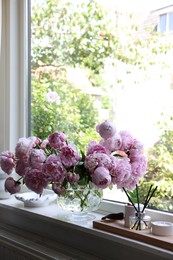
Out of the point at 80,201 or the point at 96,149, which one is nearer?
the point at 96,149

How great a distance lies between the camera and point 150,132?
4.94 ft

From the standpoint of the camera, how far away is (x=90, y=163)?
52.4 inches

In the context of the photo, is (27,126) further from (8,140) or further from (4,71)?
(4,71)

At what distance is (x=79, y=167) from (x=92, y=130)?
1.20 ft

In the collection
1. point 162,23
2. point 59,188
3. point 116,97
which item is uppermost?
point 162,23

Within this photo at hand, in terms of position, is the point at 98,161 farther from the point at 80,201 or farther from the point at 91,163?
the point at 80,201

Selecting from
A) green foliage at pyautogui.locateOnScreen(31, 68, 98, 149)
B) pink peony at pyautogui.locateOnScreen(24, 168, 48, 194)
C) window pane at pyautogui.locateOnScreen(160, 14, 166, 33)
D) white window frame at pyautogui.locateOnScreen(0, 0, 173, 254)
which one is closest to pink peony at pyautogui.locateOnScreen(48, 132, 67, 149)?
pink peony at pyautogui.locateOnScreen(24, 168, 48, 194)

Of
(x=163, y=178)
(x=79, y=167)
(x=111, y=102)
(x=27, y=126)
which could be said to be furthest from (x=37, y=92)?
(x=163, y=178)

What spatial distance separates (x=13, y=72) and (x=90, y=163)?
91 centimetres

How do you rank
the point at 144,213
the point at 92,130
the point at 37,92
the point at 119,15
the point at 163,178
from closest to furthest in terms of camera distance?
the point at 144,213 < the point at 163,178 < the point at 119,15 < the point at 92,130 < the point at 37,92

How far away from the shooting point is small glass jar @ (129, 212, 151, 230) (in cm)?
132

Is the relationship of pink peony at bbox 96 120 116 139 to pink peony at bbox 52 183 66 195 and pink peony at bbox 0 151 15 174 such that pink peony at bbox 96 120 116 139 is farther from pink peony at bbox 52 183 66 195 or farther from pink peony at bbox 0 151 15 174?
pink peony at bbox 0 151 15 174

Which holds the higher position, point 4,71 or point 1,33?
point 1,33

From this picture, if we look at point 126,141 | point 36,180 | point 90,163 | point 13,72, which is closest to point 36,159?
point 36,180
